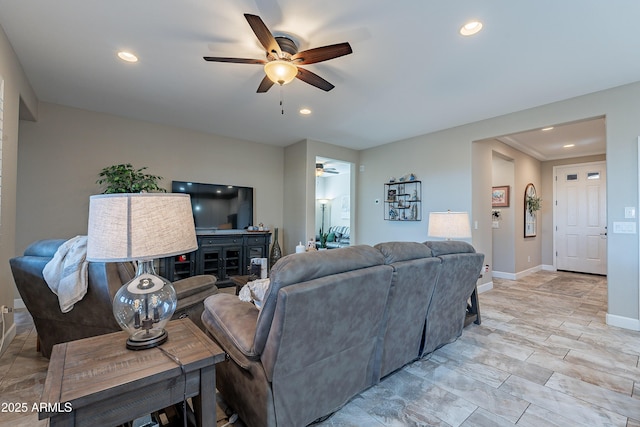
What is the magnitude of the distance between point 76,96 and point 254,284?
370 cm

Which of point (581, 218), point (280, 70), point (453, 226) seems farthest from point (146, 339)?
point (581, 218)

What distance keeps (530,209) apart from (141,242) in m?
7.34

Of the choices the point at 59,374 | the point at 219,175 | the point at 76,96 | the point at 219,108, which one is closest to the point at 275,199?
the point at 219,175

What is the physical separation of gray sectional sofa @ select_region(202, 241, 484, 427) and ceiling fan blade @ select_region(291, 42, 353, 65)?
1.51 metres

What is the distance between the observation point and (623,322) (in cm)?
315

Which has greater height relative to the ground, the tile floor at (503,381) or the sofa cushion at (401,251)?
the sofa cushion at (401,251)

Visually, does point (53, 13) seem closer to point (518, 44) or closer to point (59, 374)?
point (59, 374)

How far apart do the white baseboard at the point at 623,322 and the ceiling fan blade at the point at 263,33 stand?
4433 millimetres

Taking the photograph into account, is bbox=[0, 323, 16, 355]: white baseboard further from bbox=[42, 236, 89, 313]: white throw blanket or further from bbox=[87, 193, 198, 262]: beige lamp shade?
bbox=[87, 193, 198, 262]: beige lamp shade

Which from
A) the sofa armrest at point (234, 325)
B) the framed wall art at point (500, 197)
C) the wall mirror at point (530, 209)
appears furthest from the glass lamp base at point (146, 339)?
the wall mirror at point (530, 209)

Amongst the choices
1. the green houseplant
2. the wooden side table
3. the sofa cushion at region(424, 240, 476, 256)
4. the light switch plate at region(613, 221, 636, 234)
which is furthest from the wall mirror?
the green houseplant

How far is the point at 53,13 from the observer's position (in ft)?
7.07

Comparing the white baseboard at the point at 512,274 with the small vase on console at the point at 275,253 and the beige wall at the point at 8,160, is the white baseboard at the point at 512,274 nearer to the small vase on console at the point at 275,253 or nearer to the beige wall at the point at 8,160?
the small vase on console at the point at 275,253

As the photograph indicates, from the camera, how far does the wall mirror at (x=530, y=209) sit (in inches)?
241
